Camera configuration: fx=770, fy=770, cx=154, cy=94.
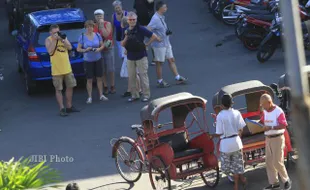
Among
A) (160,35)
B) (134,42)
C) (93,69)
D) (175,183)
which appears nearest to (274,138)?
(175,183)

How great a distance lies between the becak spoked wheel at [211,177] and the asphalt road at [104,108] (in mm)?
126

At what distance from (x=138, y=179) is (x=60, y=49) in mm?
4488

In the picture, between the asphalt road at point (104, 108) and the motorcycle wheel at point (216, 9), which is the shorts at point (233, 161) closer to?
the asphalt road at point (104, 108)

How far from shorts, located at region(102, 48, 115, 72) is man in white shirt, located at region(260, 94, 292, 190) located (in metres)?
6.39

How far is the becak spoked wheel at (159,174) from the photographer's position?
10094mm

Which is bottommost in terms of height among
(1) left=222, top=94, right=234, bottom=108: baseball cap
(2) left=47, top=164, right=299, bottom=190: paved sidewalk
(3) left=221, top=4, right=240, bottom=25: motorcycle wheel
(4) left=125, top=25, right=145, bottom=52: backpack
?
(2) left=47, top=164, right=299, bottom=190: paved sidewalk

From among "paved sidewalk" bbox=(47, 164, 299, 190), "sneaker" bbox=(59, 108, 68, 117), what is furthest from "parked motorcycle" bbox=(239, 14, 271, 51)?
"paved sidewalk" bbox=(47, 164, 299, 190)

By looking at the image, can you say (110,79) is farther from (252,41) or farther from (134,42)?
(252,41)

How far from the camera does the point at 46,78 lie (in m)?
16.2

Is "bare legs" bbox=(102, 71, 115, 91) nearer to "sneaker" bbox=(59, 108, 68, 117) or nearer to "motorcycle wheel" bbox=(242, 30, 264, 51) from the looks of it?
"sneaker" bbox=(59, 108, 68, 117)

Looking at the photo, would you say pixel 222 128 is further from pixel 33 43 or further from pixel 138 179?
pixel 33 43

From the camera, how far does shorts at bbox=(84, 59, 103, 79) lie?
15414 mm

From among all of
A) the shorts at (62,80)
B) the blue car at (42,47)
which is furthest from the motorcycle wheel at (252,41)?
the shorts at (62,80)

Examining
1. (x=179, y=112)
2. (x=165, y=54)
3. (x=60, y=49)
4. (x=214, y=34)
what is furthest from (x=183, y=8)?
(x=179, y=112)
